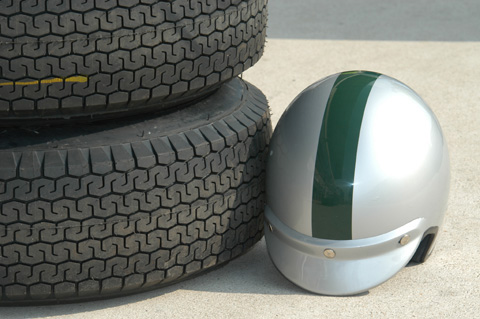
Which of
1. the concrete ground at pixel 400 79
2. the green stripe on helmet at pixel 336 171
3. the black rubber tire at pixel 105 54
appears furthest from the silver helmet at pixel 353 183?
the black rubber tire at pixel 105 54

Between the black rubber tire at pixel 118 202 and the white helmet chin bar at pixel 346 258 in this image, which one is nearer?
the black rubber tire at pixel 118 202

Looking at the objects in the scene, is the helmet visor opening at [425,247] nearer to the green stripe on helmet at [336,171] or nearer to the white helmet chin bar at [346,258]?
the white helmet chin bar at [346,258]

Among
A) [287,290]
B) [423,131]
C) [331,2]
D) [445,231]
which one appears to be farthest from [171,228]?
[331,2]

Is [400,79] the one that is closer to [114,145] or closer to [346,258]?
[346,258]

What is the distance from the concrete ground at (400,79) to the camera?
8.20 ft

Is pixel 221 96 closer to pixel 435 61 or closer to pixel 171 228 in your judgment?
pixel 171 228

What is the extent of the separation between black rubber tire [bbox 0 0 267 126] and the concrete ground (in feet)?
1.90

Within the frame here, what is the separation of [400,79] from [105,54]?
2.71 metres

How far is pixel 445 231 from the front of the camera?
3.00m

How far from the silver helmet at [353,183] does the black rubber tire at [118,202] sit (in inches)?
6.7

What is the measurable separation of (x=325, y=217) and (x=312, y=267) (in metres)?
0.17

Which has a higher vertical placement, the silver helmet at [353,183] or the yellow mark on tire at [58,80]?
the yellow mark on tire at [58,80]

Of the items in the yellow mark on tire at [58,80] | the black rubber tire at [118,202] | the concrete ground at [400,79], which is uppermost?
the yellow mark on tire at [58,80]

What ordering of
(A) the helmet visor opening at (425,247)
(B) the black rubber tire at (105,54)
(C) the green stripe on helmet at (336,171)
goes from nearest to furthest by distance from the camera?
(B) the black rubber tire at (105,54), (C) the green stripe on helmet at (336,171), (A) the helmet visor opening at (425,247)
